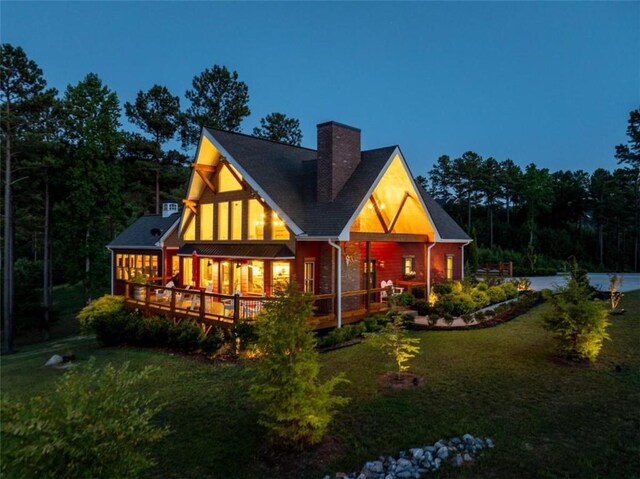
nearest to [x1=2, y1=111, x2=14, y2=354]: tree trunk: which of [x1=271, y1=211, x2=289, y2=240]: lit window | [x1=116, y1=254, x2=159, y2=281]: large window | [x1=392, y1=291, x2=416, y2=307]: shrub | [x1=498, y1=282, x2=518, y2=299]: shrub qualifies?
[x1=116, y1=254, x2=159, y2=281]: large window

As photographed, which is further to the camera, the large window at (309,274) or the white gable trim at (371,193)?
the large window at (309,274)

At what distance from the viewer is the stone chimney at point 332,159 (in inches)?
574

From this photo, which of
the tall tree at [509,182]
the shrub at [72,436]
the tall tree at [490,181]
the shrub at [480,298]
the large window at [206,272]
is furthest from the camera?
the tall tree at [490,181]

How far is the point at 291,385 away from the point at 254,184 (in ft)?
32.7

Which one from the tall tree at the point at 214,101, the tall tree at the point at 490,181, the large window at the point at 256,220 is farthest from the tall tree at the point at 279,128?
the tall tree at the point at 490,181

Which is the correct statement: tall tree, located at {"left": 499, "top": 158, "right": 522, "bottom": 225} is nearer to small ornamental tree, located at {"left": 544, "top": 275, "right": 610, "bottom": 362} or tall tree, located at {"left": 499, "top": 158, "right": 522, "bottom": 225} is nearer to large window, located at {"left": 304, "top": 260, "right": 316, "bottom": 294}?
large window, located at {"left": 304, "top": 260, "right": 316, "bottom": 294}

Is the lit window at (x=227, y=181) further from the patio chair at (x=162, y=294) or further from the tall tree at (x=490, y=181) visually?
the tall tree at (x=490, y=181)

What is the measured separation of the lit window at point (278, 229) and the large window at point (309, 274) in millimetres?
1272

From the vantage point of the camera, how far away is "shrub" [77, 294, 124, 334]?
14.8 metres

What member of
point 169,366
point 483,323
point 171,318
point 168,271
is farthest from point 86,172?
point 483,323

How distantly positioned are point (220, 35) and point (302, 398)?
211ft

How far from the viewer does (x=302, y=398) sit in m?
5.45

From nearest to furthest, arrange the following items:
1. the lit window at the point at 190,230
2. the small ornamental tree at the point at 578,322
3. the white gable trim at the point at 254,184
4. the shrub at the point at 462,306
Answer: the small ornamental tree at the point at 578,322 → the white gable trim at the point at 254,184 → the shrub at the point at 462,306 → the lit window at the point at 190,230

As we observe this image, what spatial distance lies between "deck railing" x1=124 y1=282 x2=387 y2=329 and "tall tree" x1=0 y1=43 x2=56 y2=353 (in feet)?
37.6
